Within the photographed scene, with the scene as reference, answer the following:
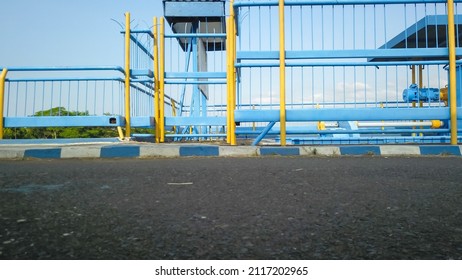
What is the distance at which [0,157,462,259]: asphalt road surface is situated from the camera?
3.65 ft

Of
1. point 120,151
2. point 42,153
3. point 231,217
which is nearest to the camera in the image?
point 231,217

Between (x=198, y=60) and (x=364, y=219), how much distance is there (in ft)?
27.8

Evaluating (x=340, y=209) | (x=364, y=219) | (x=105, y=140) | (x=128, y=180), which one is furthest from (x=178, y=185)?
(x=105, y=140)

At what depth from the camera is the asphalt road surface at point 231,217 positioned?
1.11 metres

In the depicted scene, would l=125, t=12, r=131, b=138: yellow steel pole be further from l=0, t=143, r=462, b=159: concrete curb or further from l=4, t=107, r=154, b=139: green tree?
l=0, t=143, r=462, b=159: concrete curb

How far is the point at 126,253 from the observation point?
108 centimetres

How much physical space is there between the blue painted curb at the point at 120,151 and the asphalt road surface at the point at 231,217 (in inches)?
73.5

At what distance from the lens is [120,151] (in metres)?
4.62

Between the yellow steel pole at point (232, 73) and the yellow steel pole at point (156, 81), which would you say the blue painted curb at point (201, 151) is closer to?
the yellow steel pole at point (232, 73)

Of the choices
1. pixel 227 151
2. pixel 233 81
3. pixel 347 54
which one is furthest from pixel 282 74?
pixel 227 151

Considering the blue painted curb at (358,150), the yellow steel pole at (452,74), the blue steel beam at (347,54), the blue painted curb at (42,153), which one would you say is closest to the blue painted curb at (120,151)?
the blue painted curb at (42,153)

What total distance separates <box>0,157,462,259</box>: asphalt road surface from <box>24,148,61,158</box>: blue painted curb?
1842mm

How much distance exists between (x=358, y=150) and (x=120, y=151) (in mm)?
3178

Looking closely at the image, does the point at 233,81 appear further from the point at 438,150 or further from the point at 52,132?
the point at 52,132
